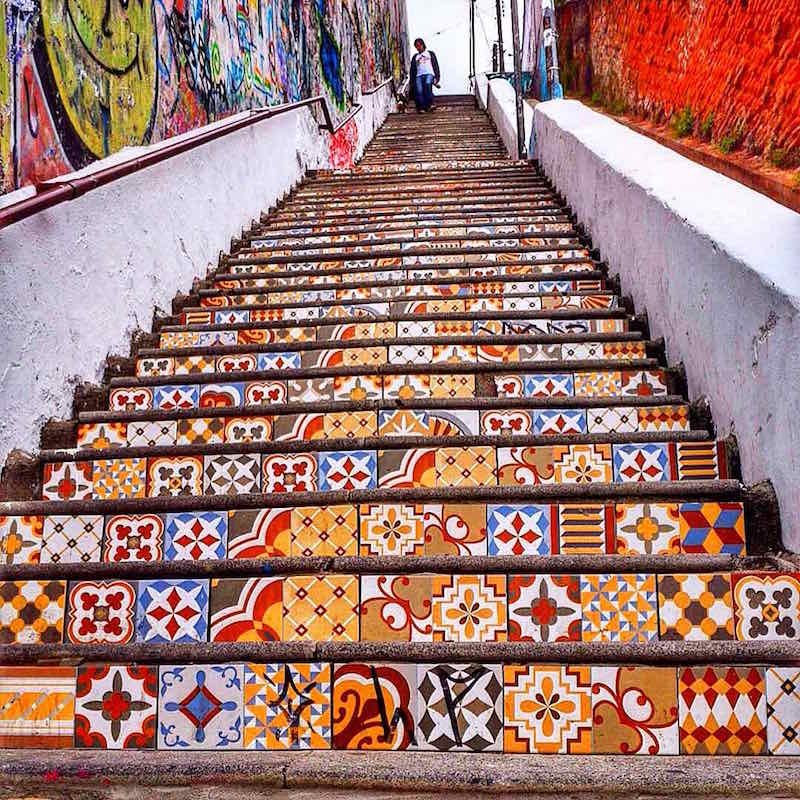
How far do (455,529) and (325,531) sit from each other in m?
0.36

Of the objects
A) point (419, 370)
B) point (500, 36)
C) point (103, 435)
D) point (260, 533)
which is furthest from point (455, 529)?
point (500, 36)

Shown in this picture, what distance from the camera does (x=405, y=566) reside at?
2.15 m

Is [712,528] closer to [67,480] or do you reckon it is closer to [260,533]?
[260,533]

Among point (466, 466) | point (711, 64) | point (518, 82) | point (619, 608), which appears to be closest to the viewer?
point (619, 608)

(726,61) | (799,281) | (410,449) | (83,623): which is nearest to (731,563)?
(799,281)

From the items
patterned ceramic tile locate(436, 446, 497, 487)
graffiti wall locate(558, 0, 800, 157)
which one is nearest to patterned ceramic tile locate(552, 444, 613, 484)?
patterned ceramic tile locate(436, 446, 497, 487)

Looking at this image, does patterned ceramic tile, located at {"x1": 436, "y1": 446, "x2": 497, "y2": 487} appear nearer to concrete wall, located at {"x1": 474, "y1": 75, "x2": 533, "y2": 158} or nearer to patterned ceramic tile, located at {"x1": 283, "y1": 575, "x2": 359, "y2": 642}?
patterned ceramic tile, located at {"x1": 283, "y1": 575, "x2": 359, "y2": 642}

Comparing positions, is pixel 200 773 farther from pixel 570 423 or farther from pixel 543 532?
pixel 570 423

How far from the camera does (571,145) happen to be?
5.32 m

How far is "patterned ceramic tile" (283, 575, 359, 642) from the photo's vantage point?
82.9 inches

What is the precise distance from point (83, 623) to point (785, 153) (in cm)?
402

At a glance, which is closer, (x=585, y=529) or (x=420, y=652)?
(x=420, y=652)

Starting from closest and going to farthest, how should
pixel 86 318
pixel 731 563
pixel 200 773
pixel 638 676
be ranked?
pixel 200 773
pixel 638 676
pixel 731 563
pixel 86 318

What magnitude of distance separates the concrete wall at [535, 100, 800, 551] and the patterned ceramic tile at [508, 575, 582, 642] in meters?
0.58
